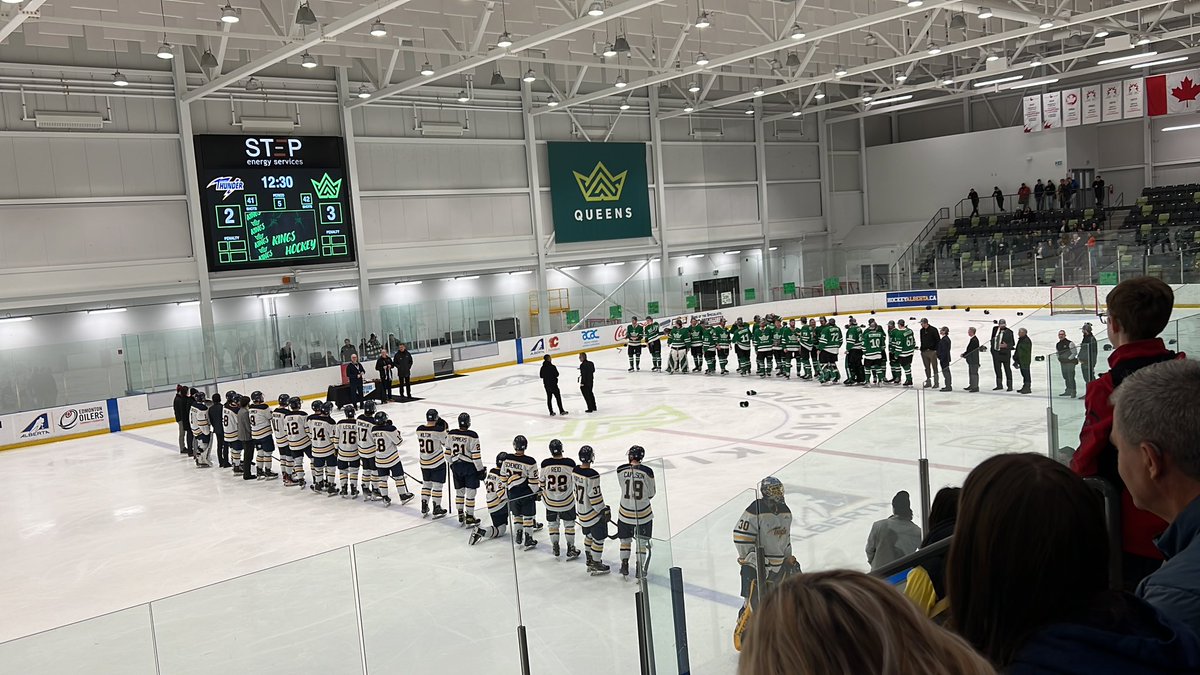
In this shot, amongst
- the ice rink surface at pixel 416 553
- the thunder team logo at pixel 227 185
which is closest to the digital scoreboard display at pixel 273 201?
the thunder team logo at pixel 227 185

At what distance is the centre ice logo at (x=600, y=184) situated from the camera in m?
31.2

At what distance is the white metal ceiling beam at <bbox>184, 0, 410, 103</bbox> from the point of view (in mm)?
15552

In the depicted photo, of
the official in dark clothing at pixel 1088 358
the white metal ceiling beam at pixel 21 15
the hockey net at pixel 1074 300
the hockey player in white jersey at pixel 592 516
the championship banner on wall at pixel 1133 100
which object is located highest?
the white metal ceiling beam at pixel 21 15

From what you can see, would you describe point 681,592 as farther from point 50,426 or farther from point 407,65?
point 407,65

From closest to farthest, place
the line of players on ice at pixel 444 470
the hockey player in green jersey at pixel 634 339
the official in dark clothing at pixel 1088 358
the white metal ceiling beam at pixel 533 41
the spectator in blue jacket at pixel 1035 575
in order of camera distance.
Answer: the spectator in blue jacket at pixel 1035 575, the official in dark clothing at pixel 1088 358, the line of players on ice at pixel 444 470, the white metal ceiling beam at pixel 533 41, the hockey player in green jersey at pixel 634 339

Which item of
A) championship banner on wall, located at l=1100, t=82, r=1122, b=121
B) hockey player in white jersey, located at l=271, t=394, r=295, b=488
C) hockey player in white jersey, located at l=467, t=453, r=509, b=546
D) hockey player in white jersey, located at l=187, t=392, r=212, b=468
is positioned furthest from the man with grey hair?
championship banner on wall, located at l=1100, t=82, r=1122, b=121

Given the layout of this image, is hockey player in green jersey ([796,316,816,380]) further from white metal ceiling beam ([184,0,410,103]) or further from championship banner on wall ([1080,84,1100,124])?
championship banner on wall ([1080,84,1100,124])

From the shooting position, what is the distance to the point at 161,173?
23.2m

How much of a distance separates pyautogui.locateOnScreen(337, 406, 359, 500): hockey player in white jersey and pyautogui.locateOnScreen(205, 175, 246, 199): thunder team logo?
13.2 meters

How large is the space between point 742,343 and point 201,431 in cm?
1132

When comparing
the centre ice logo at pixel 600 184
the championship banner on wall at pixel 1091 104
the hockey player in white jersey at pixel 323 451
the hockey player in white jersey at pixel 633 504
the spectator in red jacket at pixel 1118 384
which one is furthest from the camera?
the centre ice logo at pixel 600 184

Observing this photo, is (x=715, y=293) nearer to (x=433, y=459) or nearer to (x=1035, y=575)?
(x=433, y=459)

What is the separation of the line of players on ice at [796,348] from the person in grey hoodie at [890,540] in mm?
13312

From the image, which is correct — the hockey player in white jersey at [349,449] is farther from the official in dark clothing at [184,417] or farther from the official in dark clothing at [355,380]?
the official in dark clothing at [355,380]
